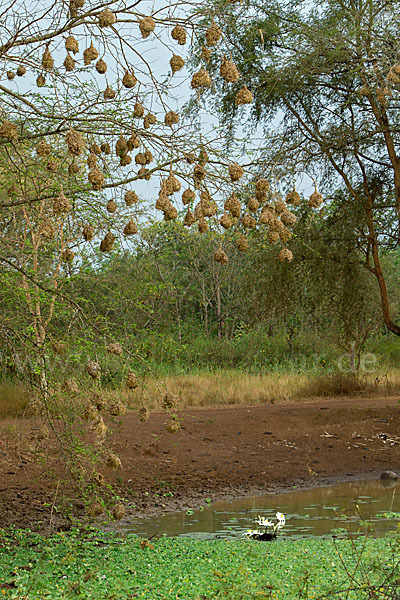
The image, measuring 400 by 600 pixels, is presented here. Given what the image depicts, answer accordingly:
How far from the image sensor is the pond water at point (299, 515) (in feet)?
19.5

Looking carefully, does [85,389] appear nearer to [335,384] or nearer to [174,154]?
[174,154]

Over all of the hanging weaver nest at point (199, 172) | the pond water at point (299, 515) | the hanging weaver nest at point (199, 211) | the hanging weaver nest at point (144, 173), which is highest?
the hanging weaver nest at point (144, 173)

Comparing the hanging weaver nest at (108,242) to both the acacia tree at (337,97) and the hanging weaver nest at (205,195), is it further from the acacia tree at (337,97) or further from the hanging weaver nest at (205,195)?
the acacia tree at (337,97)

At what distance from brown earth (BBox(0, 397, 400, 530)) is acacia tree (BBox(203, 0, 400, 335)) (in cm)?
201

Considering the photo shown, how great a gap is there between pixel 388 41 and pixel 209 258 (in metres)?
11.3

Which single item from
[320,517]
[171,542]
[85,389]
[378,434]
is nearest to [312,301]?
[378,434]

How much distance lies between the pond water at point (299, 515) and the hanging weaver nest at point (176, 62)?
12.2 feet

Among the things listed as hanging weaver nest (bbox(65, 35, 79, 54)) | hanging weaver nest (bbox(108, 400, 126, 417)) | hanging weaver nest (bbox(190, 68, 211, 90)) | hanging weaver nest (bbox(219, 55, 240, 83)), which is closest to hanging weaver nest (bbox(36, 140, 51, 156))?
hanging weaver nest (bbox(65, 35, 79, 54))

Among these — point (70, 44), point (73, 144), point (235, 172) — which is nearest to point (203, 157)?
point (235, 172)

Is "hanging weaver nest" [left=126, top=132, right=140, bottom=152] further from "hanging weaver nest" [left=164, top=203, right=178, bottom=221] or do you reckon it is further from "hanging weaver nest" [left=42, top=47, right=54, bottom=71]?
"hanging weaver nest" [left=42, top=47, right=54, bottom=71]

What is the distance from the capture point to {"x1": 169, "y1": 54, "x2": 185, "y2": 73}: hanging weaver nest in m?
3.23

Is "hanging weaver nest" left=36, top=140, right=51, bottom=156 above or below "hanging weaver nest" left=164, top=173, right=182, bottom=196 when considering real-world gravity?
above

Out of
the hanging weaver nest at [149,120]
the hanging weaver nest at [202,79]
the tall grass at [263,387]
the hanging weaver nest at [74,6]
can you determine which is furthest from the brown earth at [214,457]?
the hanging weaver nest at [202,79]

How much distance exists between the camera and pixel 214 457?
8.69 metres
